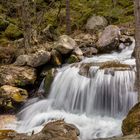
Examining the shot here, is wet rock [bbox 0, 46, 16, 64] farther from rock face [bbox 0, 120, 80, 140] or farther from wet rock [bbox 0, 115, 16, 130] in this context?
rock face [bbox 0, 120, 80, 140]

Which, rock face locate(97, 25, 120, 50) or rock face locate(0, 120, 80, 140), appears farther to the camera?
rock face locate(97, 25, 120, 50)

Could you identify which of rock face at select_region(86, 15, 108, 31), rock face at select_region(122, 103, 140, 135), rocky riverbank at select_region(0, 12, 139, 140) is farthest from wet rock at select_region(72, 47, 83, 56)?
rock face at select_region(122, 103, 140, 135)

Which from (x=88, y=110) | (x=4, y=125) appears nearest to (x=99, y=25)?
(x=88, y=110)

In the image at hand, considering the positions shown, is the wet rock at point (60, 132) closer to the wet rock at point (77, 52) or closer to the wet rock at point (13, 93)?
the wet rock at point (13, 93)

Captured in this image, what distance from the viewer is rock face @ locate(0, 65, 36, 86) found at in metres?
13.6

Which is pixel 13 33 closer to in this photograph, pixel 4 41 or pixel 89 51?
pixel 4 41

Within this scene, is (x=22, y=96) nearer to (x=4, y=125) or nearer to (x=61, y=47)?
(x=4, y=125)

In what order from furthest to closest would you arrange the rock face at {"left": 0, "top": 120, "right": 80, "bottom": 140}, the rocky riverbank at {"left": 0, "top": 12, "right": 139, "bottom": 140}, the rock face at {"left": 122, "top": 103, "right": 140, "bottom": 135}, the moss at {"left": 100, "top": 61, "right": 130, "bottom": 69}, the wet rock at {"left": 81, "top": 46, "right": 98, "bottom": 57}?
1. the wet rock at {"left": 81, "top": 46, "right": 98, "bottom": 57}
2. the rocky riverbank at {"left": 0, "top": 12, "right": 139, "bottom": 140}
3. the moss at {"left": 100, "top": 61, "right": 130, "bottom": 69}
4. the rock face at {"left": 122, "top": 103, "right": 140, "bottom": 135}
5. the rock face at {"left": 0, "top": 120, "right": 80, "bottom": 140}

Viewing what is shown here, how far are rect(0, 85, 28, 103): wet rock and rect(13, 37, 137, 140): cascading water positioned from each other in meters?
0.46

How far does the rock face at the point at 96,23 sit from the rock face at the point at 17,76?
6.35m

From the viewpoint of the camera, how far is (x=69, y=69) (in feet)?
45.2

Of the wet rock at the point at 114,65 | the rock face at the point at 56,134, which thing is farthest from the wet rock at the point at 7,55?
the rock face at the point at 56,134

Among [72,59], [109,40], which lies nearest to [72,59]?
[72,59]

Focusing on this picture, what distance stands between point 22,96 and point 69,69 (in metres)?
2.12
